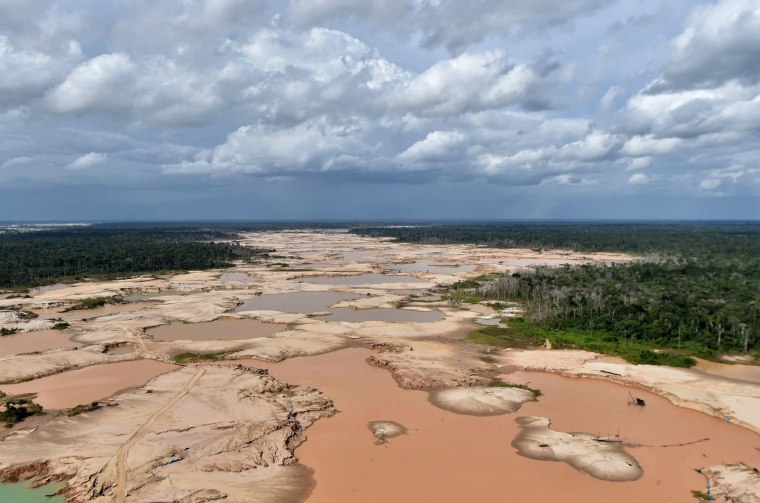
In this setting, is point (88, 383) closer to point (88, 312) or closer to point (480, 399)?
point (480, 399)

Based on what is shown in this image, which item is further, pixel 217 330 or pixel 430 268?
pixel 430 268

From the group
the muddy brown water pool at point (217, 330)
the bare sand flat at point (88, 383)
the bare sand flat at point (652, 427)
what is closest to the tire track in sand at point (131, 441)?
the bare sand flat at point (88, 383)

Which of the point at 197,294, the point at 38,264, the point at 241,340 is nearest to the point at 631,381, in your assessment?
the point at 241,340

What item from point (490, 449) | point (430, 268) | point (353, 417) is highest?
point (430, 268)

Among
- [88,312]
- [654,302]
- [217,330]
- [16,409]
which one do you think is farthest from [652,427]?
[88,312]

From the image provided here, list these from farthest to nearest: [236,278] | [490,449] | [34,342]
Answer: [236,278] → [34,342] → [490,449]

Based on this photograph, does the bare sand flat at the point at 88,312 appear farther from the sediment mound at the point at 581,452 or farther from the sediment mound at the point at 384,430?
the sediment mound at the point at 581,452

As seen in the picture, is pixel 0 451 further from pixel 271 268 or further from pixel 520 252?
pixel 520 252
